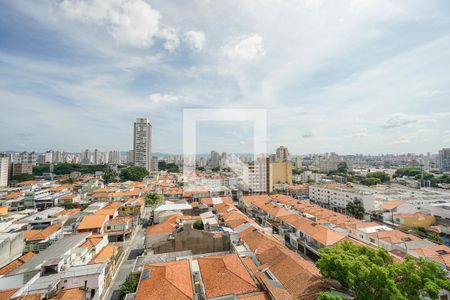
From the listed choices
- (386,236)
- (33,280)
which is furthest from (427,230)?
(33,280)

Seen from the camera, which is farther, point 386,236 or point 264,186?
point 264,186

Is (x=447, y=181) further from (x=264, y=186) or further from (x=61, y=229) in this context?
(x=61, y=229)

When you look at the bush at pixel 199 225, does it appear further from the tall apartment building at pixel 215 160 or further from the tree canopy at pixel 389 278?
the tall apartment building at pixel 215 160

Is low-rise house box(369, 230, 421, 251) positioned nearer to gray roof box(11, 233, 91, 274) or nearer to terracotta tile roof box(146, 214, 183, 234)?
terracotta tile roof box(146, 214, 183, 234)

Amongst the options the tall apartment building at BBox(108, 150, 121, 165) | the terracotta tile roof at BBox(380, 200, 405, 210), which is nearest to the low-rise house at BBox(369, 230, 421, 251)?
the terracotta tile roof at BBox(380, 200, 405, 210)

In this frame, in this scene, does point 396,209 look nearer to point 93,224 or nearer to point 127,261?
point 127,261

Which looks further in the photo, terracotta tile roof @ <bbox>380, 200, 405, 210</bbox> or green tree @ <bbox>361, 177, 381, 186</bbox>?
green tree @ <bbox>361, 177, 381, 186</bbox>
